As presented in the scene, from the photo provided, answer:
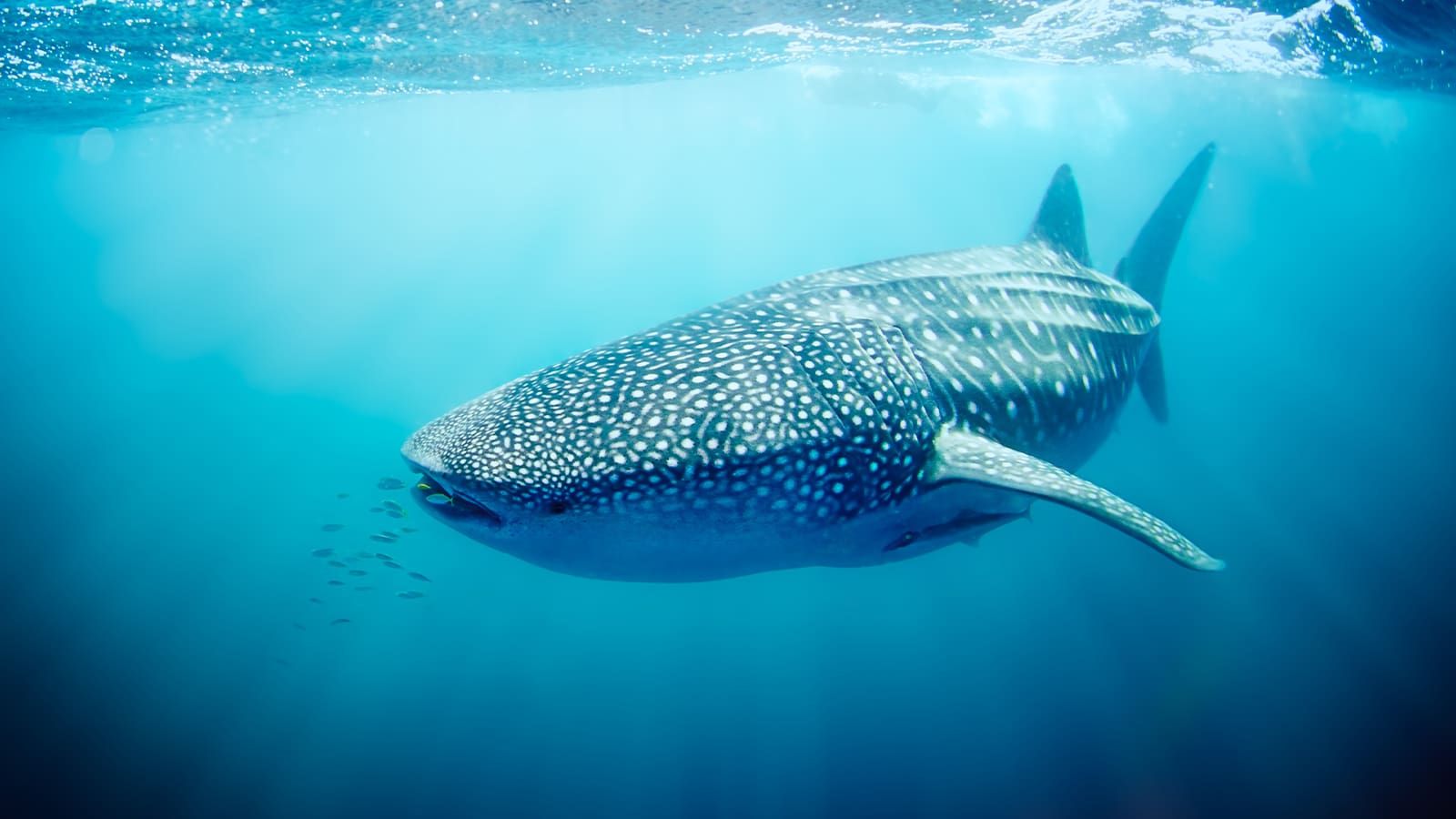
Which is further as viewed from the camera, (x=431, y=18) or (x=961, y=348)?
(x=431, y=18)

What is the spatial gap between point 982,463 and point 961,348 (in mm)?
1013

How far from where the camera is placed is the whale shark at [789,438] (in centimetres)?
265

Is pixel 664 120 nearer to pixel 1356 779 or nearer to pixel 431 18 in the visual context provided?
pixel 431 18

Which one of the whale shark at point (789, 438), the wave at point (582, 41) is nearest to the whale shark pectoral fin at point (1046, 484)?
the whale shark at point (789, 438)

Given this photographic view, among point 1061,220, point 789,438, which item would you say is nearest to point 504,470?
point 789,438

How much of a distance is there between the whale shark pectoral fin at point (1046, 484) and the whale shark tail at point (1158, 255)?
14.1 feet

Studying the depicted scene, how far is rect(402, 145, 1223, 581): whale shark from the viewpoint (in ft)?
8.68

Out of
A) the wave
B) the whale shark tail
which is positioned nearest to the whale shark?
the whale shark tail

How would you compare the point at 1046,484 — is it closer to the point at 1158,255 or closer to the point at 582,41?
the point at 1158,255

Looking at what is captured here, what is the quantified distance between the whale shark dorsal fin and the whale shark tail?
98 centimetres

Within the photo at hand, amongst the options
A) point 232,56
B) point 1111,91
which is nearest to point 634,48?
point 232,56

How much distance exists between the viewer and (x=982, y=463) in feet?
10.6

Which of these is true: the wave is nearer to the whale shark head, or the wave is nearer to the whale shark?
the whale shark

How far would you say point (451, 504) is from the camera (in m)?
2.66
